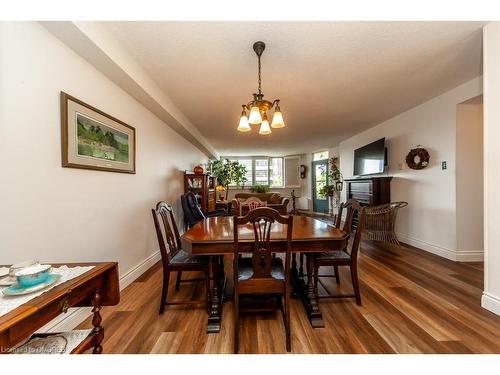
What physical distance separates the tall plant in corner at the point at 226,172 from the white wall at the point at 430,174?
188 inches

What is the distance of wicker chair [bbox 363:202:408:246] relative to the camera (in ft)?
→ 11.6

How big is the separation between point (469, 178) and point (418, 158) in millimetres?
702

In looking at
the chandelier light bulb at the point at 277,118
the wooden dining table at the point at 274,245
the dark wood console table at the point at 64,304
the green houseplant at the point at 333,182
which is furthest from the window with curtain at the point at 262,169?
the dark wood console table at the point at 64,304

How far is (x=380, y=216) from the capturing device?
3.58m

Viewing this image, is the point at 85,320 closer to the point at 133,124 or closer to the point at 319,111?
the point at 133,124

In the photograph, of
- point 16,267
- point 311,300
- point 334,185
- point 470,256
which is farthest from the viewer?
point 334,185

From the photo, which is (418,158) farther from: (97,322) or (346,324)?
(97,322)

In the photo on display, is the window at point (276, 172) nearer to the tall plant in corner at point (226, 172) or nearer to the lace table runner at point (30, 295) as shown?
the tall plant in corner at point (226, 172)

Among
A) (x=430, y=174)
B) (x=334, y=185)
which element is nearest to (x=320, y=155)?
(x=334, y=185)

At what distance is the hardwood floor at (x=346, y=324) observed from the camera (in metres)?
1.46

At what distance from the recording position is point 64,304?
91 cm

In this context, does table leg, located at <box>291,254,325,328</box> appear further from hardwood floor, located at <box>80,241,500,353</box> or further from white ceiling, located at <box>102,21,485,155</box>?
white ceiling, located at <box>102,21,485,155</box>

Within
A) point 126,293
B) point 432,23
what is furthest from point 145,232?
point 432,23

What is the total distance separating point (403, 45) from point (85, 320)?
12.3 ft
